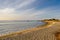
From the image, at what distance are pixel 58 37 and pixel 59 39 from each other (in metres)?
0.16

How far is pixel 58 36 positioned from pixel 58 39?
0.21 m

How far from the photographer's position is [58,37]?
7.47 m

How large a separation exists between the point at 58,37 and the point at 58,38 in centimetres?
7

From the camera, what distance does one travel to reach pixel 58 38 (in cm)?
744

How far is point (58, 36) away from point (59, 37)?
0.34 feet

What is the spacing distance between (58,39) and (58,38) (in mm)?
73

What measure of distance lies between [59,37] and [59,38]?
0.24 ft

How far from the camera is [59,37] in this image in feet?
24.2

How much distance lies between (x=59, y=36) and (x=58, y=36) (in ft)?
→ 0.23

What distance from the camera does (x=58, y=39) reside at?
7453 millimetres

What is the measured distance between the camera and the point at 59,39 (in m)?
7.38

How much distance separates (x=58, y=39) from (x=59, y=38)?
0.14 meters

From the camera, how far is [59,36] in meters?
7.43
